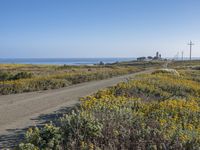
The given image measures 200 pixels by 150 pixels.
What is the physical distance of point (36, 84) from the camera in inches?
760

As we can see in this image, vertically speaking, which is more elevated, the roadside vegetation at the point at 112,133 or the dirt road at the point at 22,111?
the roadside vegetation at the point at 112,133

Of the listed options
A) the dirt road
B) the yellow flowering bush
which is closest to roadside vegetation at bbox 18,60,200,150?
the yellow flowering bush

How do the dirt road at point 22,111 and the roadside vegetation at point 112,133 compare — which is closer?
the roadside vegetation at point 112,133

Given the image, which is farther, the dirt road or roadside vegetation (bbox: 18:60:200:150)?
the dirt road

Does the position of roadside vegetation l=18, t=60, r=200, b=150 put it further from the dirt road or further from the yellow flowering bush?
the dirt road

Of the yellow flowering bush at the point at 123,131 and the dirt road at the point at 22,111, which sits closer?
the yellow flowering bush at the point at 123,131

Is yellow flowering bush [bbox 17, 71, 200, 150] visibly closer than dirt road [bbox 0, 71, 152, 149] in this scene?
Yes

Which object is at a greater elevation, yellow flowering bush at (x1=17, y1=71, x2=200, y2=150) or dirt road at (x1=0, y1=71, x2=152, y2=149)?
yellow flowering bush at (x1=17, y1=71, x2=200, y2=150)

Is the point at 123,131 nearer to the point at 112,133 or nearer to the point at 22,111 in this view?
the point at 112,133

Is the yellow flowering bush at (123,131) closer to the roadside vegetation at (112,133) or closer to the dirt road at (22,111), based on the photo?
the roadside vegetation at (112,133)

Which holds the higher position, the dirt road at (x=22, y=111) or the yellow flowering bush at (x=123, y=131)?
the yellow flowering bush at (x=123, y=131)

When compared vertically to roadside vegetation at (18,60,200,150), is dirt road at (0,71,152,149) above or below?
below

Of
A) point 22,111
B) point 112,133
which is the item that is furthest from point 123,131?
point 22,111

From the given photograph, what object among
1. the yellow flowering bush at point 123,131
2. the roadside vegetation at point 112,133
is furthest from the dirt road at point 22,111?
the yellow flowering bush at point 123,131
